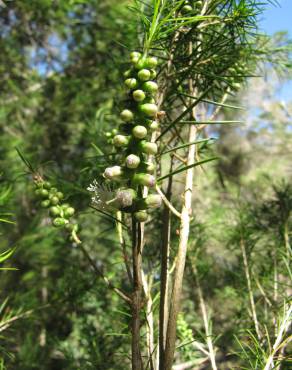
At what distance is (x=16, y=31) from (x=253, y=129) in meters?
6.67

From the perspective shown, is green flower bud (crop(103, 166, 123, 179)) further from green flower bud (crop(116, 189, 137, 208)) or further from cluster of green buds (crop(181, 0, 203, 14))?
cluster of green buds (crop(181, 0, 203, 14))

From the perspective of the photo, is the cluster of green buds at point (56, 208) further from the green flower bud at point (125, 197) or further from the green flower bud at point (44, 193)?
the green flower bud at point (125, 197)

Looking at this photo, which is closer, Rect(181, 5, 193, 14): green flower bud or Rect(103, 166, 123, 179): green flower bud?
Rect(103, 166, 123, 179): green flower bud

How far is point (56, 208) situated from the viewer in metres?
0.41

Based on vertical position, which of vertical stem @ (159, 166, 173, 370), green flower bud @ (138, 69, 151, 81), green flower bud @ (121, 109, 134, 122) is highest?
green flower bud @ (138, 69, 151, 81)

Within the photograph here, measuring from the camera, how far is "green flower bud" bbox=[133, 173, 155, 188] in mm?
299

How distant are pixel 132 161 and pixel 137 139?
2 centimetres

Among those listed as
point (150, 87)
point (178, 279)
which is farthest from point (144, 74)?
point (178, 279)

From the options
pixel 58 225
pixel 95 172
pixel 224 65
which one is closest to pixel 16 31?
pixel 95 172

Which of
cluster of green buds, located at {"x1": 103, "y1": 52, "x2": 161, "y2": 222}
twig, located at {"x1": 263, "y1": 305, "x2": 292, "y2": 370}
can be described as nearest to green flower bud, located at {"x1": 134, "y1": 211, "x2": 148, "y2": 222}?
cluster of green buds, located at {"x1": 103, "y1": 52, "x2": 161, "y2": 222}

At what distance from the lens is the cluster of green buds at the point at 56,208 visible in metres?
0.40

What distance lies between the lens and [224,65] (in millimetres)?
520

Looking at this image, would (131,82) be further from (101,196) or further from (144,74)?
(101,196)

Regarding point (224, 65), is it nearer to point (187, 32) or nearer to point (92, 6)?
point (187, 32)
